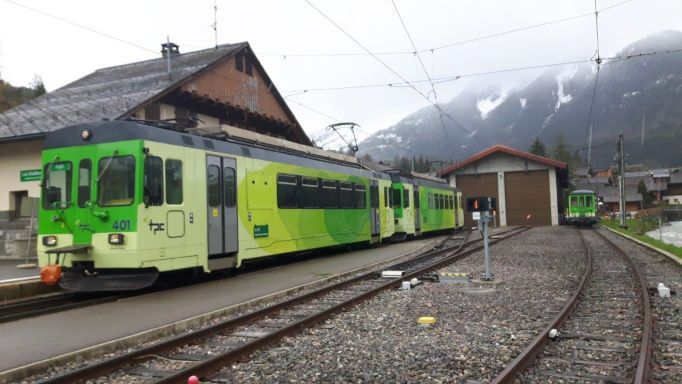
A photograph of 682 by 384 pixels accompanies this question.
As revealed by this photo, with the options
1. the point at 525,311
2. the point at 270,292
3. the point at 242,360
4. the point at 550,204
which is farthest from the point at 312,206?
the point at 550,204

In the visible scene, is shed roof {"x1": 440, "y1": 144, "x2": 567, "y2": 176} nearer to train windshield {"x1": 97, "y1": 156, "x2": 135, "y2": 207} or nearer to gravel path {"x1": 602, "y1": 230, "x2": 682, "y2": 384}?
gravel path {"x1": 602, "y1": 230, "x2": 682, "y2": 384}

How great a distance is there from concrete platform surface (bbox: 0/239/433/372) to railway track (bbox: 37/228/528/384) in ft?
2.95

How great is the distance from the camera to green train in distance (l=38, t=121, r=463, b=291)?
921cm

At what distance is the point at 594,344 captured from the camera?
19.8 feet

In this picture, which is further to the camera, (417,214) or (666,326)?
(417,214)

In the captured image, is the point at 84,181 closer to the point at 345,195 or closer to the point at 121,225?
the point at 121,225

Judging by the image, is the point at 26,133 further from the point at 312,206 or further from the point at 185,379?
the point at 185,379

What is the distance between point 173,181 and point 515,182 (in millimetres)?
38798

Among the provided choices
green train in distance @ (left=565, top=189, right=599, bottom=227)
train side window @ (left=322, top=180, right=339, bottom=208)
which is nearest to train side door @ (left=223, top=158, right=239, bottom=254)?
train side window @ (left=322, top=180, right=339, bottom=208)

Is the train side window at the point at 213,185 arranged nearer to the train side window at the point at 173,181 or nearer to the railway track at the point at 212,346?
the train side window at the point at 173,181

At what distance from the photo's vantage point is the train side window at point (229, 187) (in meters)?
11.5

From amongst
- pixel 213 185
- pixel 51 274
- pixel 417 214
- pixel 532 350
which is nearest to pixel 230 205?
pixel 213 185

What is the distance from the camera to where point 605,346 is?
5.95 m

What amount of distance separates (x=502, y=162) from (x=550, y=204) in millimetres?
5117
